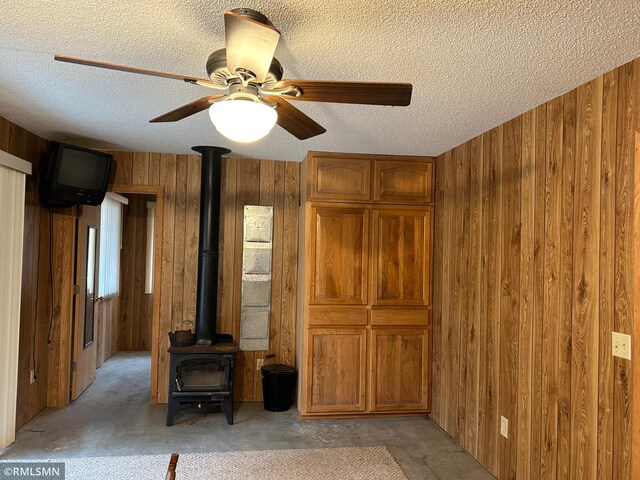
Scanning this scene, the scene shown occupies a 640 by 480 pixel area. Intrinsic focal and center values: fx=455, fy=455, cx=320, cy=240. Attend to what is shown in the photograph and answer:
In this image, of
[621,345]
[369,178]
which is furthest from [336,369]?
[621,345]

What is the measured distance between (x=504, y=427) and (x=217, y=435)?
2170 mm

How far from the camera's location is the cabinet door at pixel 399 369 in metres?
4.12

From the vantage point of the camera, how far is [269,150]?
13.5 feet

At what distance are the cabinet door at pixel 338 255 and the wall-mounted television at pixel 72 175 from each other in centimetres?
192

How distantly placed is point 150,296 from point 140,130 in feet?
12.5

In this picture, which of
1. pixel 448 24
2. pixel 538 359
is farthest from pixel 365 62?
pixel 538 359

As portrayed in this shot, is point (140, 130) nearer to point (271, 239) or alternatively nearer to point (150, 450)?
point (271, 239)

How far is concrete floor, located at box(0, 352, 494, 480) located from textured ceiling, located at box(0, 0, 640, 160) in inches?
94.7

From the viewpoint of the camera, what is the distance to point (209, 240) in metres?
4.24

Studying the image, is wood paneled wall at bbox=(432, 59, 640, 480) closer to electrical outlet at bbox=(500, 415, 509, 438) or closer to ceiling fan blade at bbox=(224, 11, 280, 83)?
electrical outlet at bbox=(500, 415, 509, 438)

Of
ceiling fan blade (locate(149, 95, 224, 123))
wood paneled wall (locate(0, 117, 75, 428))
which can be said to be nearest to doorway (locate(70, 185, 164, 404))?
wood paneled wall (locate(0, 117, 75, 428))

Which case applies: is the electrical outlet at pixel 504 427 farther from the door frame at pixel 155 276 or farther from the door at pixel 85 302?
the door at pixel 85 302

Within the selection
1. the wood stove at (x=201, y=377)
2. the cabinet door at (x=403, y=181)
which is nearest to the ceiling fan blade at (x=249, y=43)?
the cabinet door at (x=403, y=181)

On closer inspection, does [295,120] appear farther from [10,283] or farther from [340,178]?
[10,283]
